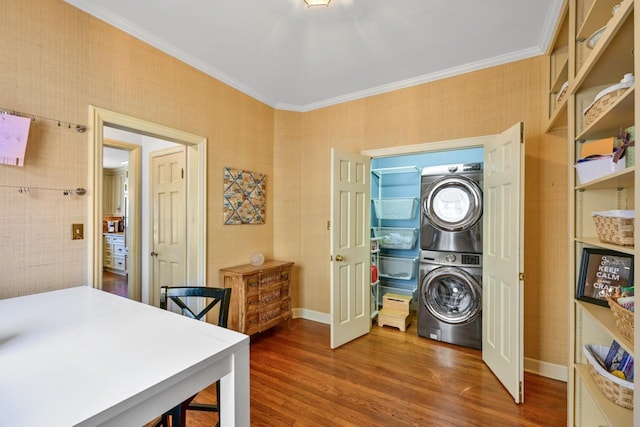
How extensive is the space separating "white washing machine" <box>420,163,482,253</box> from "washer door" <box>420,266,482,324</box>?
0.27 meters

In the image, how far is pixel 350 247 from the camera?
2939mm

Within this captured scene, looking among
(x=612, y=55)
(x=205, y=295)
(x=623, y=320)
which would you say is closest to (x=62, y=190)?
(x=205, y=295)

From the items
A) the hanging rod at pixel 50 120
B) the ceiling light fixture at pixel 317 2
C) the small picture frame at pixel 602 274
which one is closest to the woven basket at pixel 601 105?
the small picture frame at pixel 602 274

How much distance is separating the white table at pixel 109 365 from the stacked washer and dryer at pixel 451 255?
253 cm

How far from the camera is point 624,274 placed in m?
1.33

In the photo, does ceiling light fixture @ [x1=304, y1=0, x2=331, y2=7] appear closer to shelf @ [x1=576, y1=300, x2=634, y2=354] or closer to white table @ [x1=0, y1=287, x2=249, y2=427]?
white table @ [x1=0, y1=287, x2=249, y2=427]

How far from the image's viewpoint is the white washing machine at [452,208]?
2.84 metres

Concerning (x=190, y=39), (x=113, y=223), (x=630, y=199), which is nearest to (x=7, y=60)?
(x=190, y=39)

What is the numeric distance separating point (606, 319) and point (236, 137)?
316 centimetres

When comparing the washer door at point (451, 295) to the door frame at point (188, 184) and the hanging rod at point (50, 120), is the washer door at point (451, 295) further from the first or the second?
the hanging rod at point (50, 120)

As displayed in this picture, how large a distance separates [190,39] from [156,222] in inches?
82.8

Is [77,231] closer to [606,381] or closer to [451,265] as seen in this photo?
[606,381]

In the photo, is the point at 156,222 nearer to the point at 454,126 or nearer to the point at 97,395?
the point at 97,395

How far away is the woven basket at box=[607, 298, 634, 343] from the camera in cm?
100
